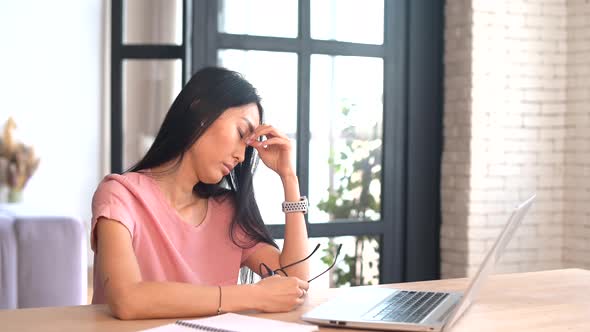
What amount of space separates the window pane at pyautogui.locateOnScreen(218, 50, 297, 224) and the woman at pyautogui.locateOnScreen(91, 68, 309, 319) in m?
1.94

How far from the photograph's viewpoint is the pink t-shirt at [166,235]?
2143 millimetres

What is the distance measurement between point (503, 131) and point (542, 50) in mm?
488

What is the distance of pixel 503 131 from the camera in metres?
4.69

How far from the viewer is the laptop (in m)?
1.76

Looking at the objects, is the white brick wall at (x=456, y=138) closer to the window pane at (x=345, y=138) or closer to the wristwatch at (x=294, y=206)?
the window pane at (x=345, y=138)

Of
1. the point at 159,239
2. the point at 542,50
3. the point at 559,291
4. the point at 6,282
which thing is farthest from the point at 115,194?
the point at 542,50

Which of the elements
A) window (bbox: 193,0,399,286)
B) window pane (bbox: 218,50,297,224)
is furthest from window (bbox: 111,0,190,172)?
window pane (bbox: 218,50,297,224)

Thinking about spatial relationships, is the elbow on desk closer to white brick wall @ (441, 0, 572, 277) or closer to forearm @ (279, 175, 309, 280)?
forearm @ (279, 175, 309, 280)

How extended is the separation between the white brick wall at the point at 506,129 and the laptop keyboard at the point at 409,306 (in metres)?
2.61

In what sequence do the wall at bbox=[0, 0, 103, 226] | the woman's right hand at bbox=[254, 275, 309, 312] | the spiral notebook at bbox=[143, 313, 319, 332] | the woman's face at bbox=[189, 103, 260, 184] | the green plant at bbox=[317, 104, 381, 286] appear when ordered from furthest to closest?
the wall at bbox=[0, 0, 103, 226], the green plant at bbox=[317, 104, 381, 286], the woman's face at bbox=[189, 103, 260, 184], the woman's right hand at bbox=[254, 275, 309, 312], the spiral notebook at bbox=[143, 313, 319, 332]

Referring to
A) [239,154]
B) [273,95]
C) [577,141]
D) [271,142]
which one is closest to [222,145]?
[239,154]

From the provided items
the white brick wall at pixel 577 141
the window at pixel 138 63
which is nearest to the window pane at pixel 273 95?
the window at pixel 138 63

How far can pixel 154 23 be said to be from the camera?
15.1ft

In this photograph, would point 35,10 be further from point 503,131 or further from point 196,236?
point 196,236
